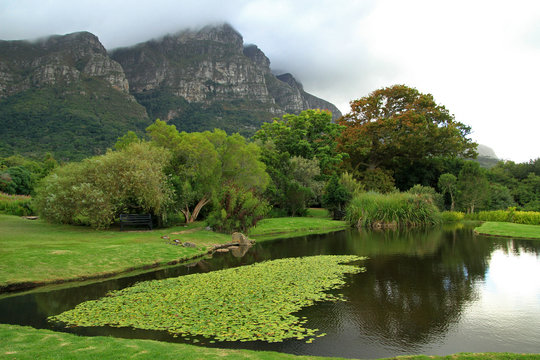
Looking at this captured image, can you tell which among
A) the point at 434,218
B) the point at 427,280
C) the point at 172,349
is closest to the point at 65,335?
the point at 172,349

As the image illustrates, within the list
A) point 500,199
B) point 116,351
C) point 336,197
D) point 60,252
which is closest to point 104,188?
point 60,252

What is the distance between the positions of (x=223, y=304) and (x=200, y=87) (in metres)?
162

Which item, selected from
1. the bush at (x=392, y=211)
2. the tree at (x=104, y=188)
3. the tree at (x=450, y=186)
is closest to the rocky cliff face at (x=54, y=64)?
the tree at (x=104, y=188)

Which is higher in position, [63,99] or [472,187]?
[63,99]

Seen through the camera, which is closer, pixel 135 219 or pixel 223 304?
pixel 223 304

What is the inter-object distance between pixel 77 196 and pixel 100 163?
99.1 inches

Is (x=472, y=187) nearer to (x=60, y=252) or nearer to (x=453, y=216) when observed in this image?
(x=453, y=216)

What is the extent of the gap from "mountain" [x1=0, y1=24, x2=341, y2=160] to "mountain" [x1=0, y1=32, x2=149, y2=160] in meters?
0.24

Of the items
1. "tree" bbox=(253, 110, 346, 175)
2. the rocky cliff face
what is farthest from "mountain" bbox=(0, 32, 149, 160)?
"tree" bbox=(253, 110, 346, 175)

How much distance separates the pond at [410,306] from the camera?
7.29m

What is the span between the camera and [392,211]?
34.4 meters

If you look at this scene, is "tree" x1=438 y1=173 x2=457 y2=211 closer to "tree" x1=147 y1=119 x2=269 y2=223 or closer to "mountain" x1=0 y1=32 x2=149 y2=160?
"tree" x1=147 y1=119 x2=269 y2=223

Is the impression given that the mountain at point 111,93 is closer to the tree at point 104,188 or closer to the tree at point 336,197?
the tree at point 104,188

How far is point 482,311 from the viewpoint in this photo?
31.0 feet
